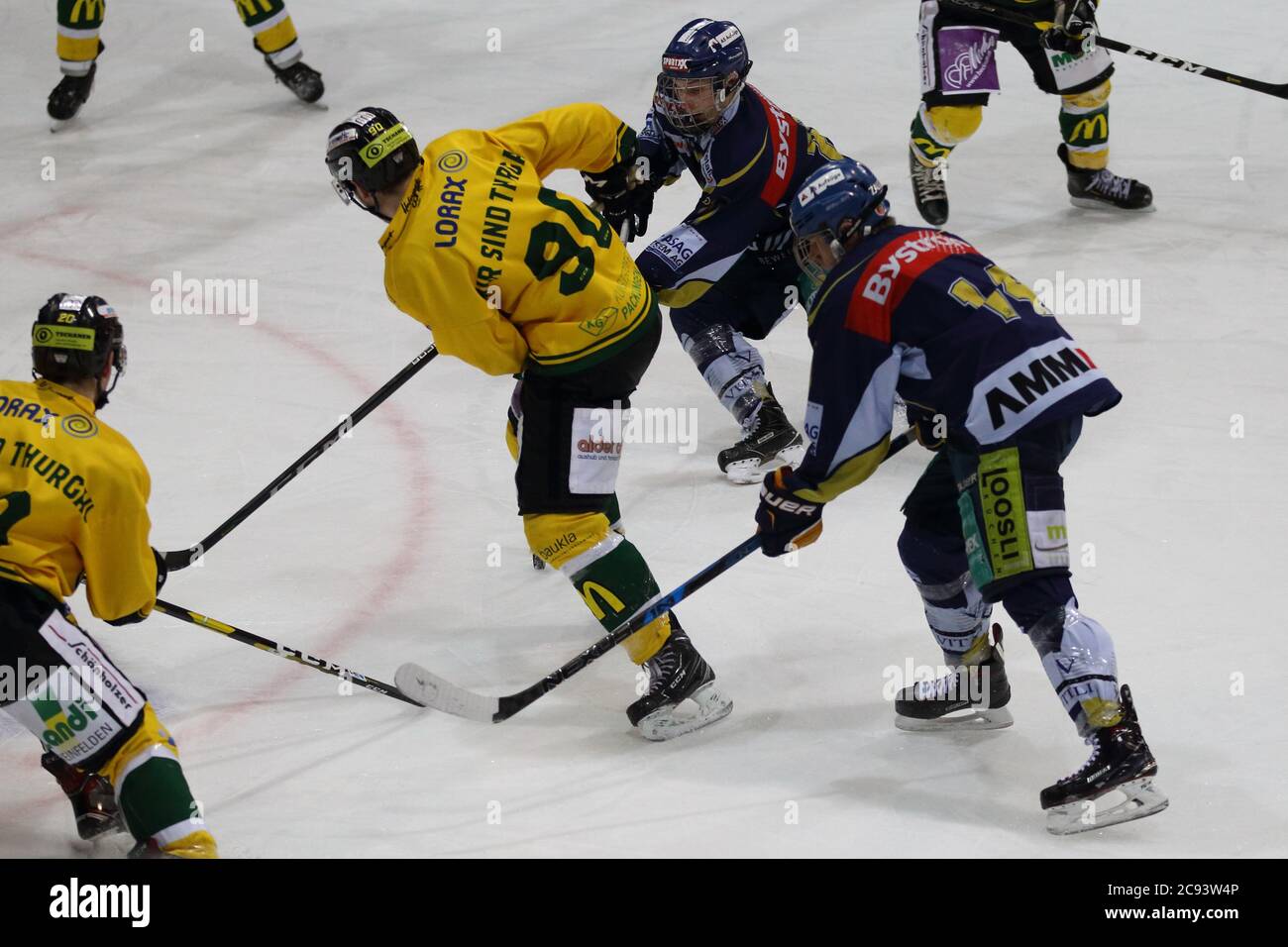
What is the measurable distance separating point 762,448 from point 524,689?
131cm

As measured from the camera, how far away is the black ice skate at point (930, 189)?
630 centimetres

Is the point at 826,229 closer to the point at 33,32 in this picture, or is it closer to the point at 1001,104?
the point at 1001,104

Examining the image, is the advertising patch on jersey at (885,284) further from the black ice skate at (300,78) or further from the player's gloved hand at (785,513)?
the black ice skate at (300,78)

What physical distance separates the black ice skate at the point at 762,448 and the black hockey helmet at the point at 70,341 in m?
2.04

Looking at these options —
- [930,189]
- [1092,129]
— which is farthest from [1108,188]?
[930,189]

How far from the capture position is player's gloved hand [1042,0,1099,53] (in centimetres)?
596

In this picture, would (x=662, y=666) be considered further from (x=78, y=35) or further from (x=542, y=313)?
(x=78, y=35)

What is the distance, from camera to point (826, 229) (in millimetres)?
3363

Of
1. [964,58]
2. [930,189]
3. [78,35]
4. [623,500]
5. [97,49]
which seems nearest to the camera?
[623,500]

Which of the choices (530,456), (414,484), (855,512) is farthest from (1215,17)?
(530,456)

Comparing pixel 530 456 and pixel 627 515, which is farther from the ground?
pixel 530 456

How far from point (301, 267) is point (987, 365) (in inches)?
139

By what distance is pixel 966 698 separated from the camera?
3770mm
